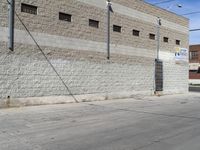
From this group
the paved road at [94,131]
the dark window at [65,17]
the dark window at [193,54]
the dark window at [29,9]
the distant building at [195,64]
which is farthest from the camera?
the dark window at [193,54]

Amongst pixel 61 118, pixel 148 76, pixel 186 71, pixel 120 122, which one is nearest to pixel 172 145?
pixel 120 122

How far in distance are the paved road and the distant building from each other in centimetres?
5595

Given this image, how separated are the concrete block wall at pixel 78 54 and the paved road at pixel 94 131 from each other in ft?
9.98

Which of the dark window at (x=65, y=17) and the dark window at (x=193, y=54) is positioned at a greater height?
the dark window at (x=193, y=54)

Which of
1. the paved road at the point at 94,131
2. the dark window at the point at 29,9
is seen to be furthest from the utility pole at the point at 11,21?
the paved road at the point at 94,131

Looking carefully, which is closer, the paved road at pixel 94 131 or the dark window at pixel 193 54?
the paved road at pixel 94 131

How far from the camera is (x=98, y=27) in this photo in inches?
871

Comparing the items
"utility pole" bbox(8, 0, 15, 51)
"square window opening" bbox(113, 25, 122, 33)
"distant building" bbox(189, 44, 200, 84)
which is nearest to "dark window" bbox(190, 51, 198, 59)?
"distant building" bbox(189, 44, 200, 84)

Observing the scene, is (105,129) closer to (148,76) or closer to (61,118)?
(61,118)

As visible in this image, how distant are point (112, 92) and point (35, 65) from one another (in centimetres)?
722

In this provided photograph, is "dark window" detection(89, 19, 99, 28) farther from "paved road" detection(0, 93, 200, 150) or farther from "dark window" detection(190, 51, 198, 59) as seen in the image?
"dark window" detection(190, 51, 198, 59)

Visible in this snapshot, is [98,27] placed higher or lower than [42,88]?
higher

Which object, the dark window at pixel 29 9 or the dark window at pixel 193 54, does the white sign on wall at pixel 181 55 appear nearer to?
the dark window at pixel 29 9

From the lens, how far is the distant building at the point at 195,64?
68125 millimetres
